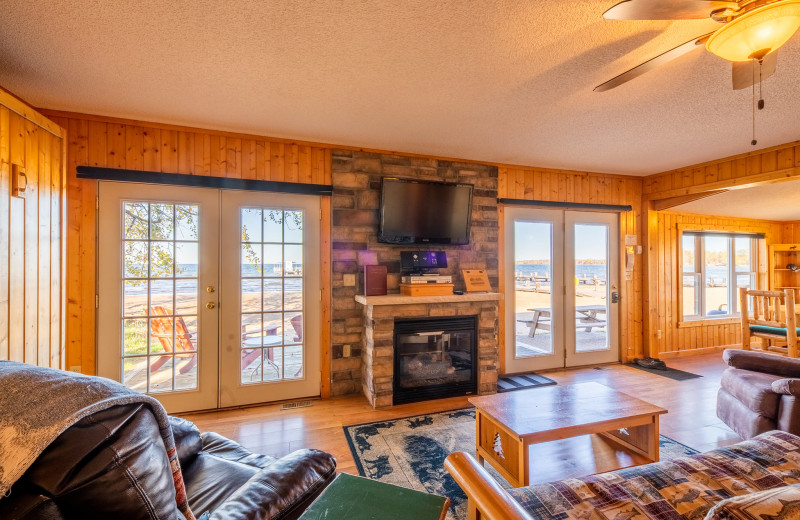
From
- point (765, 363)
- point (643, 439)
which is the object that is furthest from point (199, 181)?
point (765, 363)

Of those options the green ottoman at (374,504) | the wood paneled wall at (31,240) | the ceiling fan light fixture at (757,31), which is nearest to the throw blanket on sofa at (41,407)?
the green ottoman at (374,504)

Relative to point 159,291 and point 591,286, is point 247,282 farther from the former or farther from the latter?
point 591,286

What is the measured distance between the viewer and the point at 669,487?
51.6 inches

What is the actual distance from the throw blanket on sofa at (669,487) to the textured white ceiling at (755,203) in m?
4.31

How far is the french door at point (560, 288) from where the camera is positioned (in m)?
4.33

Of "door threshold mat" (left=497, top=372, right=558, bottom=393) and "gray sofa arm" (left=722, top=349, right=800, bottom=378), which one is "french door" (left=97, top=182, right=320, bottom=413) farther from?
"gray sofa arm" (left=722, top=349, right=800, bottom=378)

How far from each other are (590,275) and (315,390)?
366cm

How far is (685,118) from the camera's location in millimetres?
2930

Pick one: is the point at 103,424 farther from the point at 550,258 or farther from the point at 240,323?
the point at 550,258

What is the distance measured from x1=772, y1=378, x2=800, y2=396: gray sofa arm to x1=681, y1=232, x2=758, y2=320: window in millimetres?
3310

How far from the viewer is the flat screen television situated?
3631 mm

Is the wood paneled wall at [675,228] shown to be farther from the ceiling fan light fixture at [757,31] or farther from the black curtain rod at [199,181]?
the black curtain rod at [199,181]

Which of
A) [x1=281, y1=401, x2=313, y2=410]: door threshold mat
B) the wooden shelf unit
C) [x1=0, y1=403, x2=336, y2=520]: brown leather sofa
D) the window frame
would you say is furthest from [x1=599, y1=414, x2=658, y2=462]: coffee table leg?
the wooden shelf unit

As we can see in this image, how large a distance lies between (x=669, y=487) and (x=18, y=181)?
3566 millimetres
